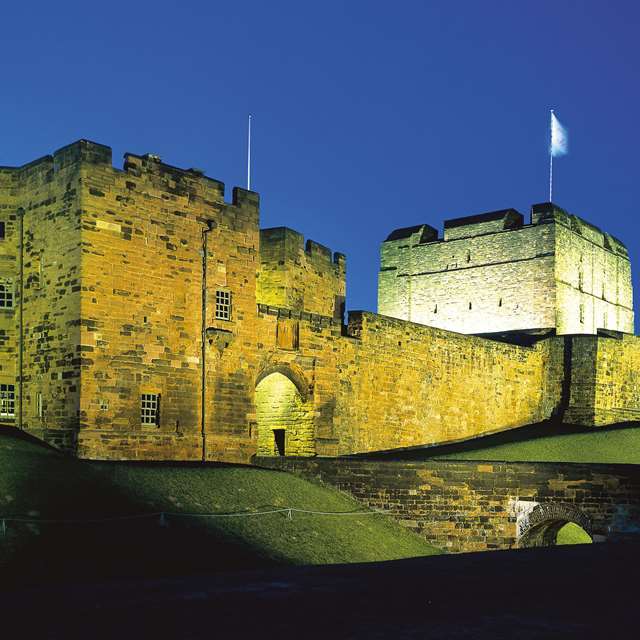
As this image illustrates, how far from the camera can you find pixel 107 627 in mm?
6680

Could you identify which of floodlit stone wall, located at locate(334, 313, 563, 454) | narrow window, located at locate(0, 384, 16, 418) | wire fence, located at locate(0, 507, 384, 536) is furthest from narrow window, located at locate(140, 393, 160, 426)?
floodlit stone wall, located at locate(334, 313, 563, 454)

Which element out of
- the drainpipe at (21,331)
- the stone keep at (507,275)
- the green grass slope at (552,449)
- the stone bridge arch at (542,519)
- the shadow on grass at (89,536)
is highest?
the stone keep at (507,275)

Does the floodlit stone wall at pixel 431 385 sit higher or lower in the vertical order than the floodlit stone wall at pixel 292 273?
lower

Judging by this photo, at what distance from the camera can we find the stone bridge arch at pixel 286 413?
78.8ft

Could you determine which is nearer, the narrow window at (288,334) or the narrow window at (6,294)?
the narrow window at (6,294)

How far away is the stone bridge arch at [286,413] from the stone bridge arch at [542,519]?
22.3ft

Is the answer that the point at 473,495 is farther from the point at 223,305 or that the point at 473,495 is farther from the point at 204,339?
the point at 223,305

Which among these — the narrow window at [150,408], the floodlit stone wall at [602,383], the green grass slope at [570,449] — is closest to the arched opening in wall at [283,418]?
the green grass slope at [570,449]

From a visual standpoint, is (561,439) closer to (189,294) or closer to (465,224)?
(189,294)

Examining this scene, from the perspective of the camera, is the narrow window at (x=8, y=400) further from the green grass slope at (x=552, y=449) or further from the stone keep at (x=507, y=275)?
the stone keep at (x=507, y=275)

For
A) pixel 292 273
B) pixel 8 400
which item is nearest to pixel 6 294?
pixel 8 400

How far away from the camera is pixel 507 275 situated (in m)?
39.6

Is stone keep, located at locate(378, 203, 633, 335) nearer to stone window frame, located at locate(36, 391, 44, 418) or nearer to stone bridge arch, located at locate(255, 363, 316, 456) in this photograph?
stone bridge arch, located at locate(255, 363, 316, 456)

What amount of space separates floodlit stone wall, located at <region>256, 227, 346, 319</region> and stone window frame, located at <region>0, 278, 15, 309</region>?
824 cm
